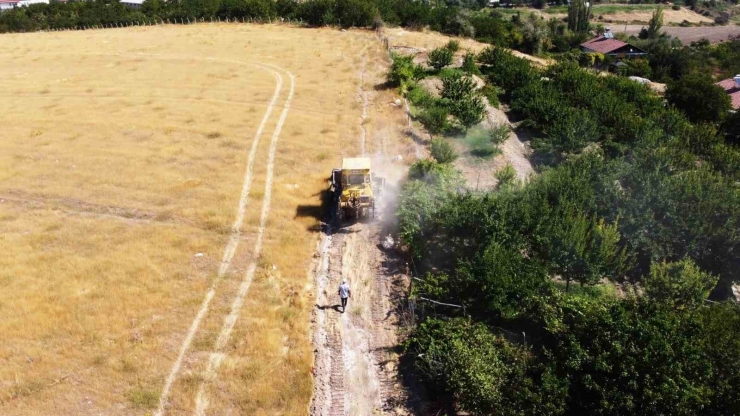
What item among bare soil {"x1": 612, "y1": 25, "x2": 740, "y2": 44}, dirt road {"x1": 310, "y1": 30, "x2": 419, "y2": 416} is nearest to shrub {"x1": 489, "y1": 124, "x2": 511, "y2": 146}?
dirt road {"x1": 310, "y1": 30, "x2": 419, "y2": 416}

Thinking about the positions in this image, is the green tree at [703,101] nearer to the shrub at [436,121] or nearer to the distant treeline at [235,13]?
the shrub at [436,121]

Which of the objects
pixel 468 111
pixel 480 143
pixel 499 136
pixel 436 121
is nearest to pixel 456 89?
pixel 468 111

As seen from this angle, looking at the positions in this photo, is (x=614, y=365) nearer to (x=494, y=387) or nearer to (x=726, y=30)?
(x=494, y=387)

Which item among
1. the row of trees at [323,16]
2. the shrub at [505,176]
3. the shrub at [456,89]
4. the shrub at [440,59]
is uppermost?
the row of trees at [323,16]

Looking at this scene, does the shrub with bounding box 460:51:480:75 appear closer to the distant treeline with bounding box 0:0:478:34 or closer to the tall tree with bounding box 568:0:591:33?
the distant treeline with bounding box 0:0:478:34

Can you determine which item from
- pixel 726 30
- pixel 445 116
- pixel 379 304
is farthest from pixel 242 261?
pixel 726 30

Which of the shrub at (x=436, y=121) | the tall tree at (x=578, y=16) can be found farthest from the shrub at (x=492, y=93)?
the tall tree at (x=578, y=16)
